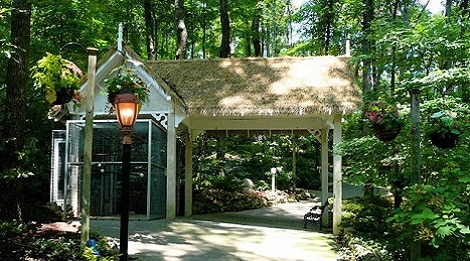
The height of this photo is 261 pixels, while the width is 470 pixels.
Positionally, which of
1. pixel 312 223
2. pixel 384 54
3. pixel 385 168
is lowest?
pixel 312 223

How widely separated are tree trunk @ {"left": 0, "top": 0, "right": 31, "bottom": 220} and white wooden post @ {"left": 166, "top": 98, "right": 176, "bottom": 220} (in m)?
3.96

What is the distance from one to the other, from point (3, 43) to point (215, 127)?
8.23 meters

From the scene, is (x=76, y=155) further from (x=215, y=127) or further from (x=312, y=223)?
(x=312, y=223)

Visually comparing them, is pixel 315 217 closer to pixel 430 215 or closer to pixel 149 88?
pixel 149 88

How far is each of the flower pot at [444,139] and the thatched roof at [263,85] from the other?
4882 millimetres

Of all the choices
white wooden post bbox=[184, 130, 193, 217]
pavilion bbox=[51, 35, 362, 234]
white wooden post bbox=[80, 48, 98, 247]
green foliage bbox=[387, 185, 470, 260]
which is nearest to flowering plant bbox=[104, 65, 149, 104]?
white wooden post bbox=[80, 48, 98, 247]

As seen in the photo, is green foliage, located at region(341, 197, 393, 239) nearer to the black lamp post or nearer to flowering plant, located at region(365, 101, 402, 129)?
flowering plant, located at region(365, 101, 402, 129)

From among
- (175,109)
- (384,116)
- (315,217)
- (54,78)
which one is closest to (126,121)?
(54,78)

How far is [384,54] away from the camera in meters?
7.91

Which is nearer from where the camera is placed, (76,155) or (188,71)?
(76,155)

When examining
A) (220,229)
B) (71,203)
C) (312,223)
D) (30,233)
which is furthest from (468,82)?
(71,203)

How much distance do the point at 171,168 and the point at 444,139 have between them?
710cm

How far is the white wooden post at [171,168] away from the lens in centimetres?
1163

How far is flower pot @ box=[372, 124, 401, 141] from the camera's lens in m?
6.06
